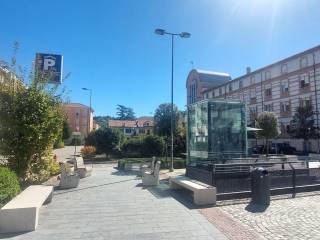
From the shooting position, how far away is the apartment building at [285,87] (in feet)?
125

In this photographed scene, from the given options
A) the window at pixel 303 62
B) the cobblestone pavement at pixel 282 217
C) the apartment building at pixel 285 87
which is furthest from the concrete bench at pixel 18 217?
the window at pixel 303 62

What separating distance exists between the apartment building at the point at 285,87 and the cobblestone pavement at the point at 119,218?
30.6 meters

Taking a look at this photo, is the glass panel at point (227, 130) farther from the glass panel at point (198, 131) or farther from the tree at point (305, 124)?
the tree at point (305, 124)

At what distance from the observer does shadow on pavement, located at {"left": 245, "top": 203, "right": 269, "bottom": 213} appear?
813 centimetres

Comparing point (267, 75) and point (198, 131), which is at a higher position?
point (267, 75)

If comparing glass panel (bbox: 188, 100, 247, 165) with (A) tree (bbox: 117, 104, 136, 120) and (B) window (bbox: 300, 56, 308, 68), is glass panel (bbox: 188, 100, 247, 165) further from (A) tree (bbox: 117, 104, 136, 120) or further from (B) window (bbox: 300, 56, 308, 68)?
(A) tree (bbox: 117, 104, 136, 120)

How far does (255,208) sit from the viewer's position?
8344 mm

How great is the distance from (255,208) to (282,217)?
3.22 feet

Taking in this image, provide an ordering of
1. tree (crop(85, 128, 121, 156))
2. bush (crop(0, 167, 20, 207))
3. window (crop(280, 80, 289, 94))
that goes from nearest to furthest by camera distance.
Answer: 1. bush (crop(0, 167, 20, 207))
2. tree (crop(85, 128, 121, 156))
3. window (crop(280, 80, 289, 94))

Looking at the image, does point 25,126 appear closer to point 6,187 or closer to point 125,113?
point 6,187

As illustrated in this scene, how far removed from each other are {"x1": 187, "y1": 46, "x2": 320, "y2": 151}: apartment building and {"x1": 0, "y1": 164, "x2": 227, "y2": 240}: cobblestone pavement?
30.6 m

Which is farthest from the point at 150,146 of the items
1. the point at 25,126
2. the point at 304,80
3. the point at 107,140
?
the point at 304,80

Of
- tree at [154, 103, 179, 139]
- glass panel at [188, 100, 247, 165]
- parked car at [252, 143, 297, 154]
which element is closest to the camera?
glass panel at [188, 100, 247, 165]

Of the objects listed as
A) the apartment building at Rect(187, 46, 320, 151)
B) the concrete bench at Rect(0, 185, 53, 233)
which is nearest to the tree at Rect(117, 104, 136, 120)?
the apartment building at Rect(187, 46, 320, 151)
